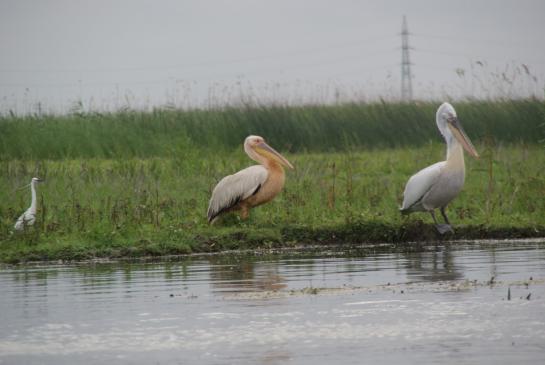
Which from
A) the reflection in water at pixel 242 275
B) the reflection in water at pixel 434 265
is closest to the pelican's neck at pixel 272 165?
the reflection in water at pixel 242 275

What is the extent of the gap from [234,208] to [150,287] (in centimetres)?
380

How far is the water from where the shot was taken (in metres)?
6.43

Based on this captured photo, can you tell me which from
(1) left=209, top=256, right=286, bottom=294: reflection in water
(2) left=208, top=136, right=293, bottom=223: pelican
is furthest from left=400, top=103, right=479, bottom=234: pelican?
(1) left=209, top=256, right=286, bottom=294: reflection in water

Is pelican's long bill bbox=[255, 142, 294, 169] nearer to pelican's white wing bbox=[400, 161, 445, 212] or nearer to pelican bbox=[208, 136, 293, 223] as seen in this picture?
pelican bbox=[208, 136, 293, 223]

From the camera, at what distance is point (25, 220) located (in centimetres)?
1151

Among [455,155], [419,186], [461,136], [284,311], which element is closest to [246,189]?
[419,186]

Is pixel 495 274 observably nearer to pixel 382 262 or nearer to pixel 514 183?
pixel 382 262

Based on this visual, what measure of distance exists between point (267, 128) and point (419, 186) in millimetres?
8611

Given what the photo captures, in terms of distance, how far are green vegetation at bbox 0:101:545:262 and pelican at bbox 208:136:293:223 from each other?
0.18 m

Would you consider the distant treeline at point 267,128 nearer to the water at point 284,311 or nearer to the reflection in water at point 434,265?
the reflection in water at point 434,265

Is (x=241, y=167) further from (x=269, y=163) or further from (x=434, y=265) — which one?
(x=434, y=265)

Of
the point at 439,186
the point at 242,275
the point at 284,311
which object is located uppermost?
the point at 439,186

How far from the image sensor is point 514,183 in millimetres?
14328

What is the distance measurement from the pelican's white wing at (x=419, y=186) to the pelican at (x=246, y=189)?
1.40m
